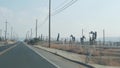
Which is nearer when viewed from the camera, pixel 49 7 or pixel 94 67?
pixel 94 67

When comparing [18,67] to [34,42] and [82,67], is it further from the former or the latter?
[34,42]

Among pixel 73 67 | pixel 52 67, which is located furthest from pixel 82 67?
pixel 52 67

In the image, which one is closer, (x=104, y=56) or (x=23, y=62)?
(x=23, y=62)

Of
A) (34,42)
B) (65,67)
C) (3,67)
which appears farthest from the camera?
(34,42)

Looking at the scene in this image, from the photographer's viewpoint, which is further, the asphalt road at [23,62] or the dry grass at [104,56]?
the dry grass at [104,56]

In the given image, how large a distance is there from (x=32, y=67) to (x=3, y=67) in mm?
1723

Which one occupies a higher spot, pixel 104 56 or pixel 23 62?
pixel 23 62

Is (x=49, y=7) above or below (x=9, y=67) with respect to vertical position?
above

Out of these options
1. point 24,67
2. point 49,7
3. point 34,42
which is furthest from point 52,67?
point 34,42

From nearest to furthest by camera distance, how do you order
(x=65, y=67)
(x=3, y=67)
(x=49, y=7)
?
(x=3, y=67)
(x=65, y=67)
(x=49, y=7)

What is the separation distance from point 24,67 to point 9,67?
873 mm

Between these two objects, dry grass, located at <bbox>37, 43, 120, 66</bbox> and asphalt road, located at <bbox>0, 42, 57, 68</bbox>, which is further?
dry grass, located at <bbox>37, 43, 120, 66</bbox>

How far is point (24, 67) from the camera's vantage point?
19.9 metres

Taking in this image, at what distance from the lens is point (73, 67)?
837 inches
